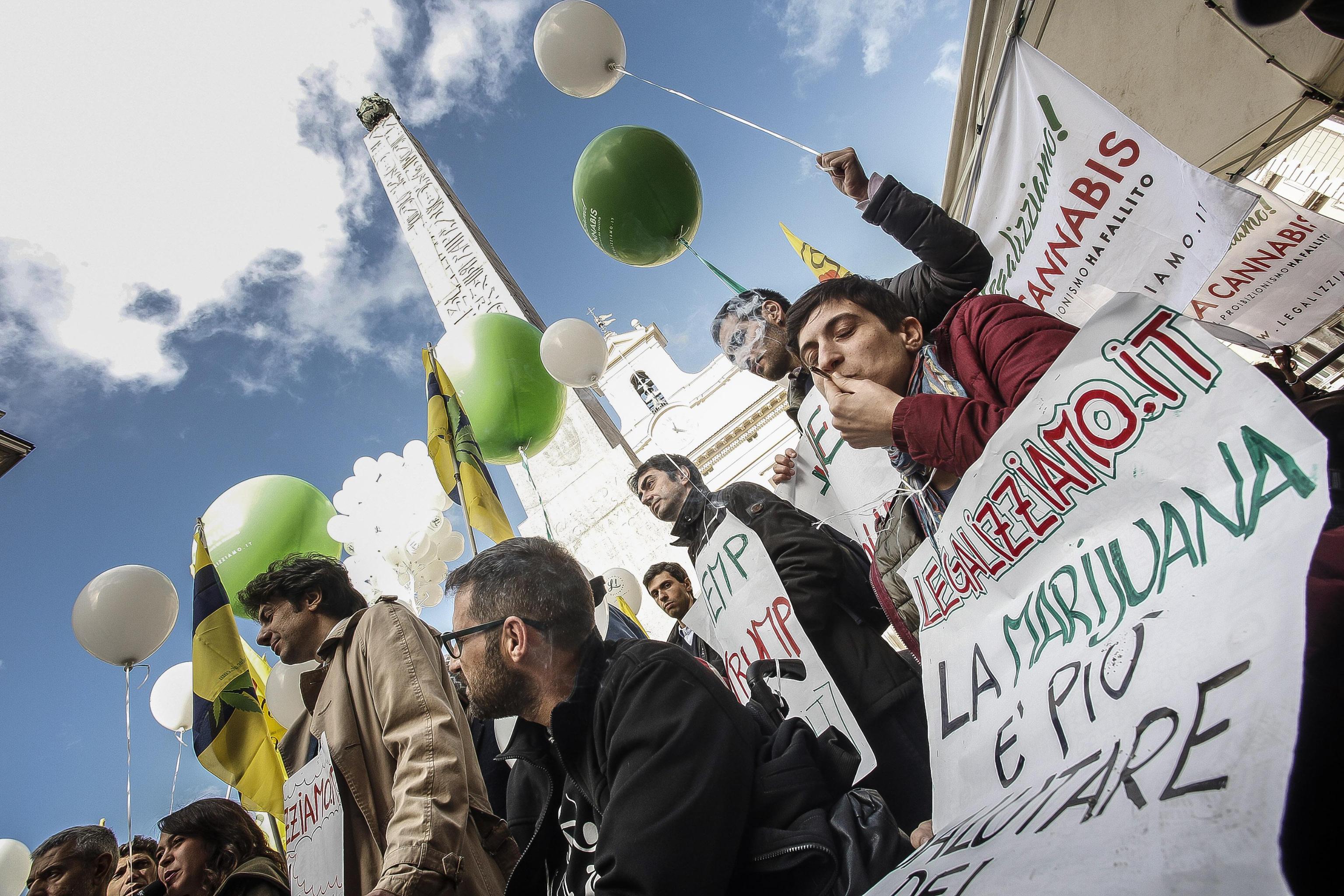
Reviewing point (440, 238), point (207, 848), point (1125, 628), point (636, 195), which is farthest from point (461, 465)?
point (440, 238)

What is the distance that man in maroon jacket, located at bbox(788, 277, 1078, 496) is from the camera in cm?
141

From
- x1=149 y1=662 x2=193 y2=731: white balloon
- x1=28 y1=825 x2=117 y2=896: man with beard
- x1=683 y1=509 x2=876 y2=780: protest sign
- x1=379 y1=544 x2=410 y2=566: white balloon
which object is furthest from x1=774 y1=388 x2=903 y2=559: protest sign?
x1=149 y1=662 x2=193 y2=731: white balloon

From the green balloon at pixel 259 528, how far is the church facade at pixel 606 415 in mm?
1546

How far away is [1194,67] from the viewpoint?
13.5 ft

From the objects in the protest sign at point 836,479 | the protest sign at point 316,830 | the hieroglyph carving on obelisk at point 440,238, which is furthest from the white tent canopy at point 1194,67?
the hieroglyph carving on obelisk at point 440,238

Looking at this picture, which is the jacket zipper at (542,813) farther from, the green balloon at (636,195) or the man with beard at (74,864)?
the green balloon at (636,195)

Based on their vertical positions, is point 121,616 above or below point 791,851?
above

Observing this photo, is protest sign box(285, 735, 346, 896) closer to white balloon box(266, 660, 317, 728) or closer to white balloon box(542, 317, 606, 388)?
white balloon box(266, 660, 317, 728)

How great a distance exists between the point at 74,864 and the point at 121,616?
1366mm

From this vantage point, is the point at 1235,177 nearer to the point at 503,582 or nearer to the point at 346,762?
the point at 503,582

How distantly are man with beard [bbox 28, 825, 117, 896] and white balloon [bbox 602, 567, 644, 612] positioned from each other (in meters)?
3.40

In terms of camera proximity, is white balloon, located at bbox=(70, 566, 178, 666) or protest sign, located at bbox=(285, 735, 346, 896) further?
white balloon, located at bbox=(70, 566, 178, 666)

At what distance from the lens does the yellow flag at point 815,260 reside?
4.41m

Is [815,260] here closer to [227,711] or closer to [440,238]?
[227,711]
